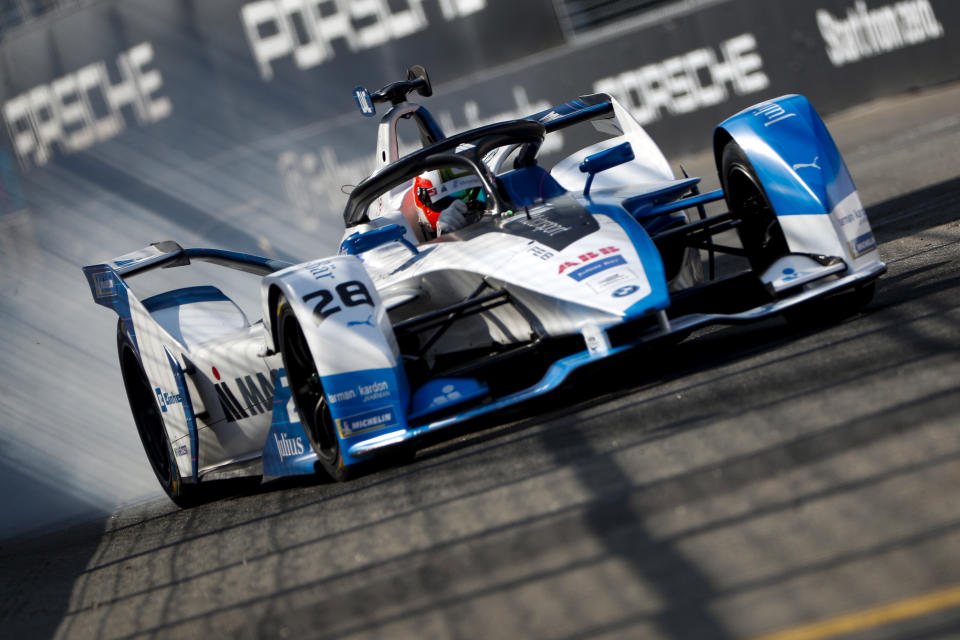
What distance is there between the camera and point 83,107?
15781 millimetres

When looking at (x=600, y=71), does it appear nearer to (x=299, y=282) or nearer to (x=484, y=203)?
(x=484, y=203)

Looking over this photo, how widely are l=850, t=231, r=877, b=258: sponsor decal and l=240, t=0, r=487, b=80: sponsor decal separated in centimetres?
1139

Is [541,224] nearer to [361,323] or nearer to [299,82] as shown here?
[361,323]

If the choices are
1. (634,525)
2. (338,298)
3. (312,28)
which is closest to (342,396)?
(338,298)

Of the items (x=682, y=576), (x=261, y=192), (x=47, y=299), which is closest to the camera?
(x=682, y=576)

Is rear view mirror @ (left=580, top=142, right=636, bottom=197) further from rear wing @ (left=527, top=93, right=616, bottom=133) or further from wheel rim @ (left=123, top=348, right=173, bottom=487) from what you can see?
wheel rim @ (left=123, top=348, right=173, bottom=487)

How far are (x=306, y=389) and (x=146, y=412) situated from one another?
2065mm

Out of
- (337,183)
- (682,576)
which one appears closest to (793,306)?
(682,576)

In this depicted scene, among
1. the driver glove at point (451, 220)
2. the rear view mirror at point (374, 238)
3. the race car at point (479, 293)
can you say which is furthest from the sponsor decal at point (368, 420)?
the driver glove at point (451, 220)

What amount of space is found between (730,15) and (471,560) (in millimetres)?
13088

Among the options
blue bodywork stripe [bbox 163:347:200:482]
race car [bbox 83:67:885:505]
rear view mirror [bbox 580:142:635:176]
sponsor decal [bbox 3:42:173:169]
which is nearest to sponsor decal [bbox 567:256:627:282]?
race car [bbox 83:67:885:505]

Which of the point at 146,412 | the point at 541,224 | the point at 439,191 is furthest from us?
the point at 146,412

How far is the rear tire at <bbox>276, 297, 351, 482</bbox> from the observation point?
537 cm

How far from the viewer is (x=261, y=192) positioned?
15383mm
